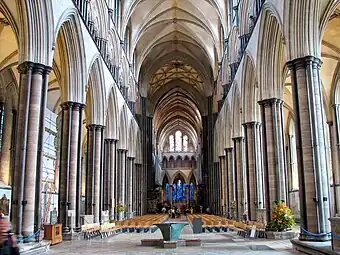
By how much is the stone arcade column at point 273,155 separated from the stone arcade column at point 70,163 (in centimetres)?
726

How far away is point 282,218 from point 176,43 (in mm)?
25564

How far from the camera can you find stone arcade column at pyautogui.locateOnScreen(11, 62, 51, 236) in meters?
10.7

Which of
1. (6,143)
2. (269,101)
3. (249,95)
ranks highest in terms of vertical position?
(249,95)

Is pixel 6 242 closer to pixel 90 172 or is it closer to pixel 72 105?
pixel 72 105

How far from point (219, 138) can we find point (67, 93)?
739 inches

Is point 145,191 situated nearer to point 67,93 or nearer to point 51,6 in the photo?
point 67,93

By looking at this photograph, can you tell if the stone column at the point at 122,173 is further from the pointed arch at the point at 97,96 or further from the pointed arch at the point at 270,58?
the pointed arch at the point at 270,58

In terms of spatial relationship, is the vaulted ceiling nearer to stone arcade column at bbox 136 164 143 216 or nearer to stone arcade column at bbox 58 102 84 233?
stone arcade column at bbox 136 164 143 216

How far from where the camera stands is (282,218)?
516 inches

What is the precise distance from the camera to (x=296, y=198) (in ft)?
84.9

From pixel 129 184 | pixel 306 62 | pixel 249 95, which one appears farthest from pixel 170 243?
pixel 129 184

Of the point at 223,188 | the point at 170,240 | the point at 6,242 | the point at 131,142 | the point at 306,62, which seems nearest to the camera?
the point at 6,242

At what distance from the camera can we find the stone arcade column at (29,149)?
10.7 meters

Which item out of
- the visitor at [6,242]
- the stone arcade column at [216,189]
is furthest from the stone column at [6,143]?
the stone arcade column at [216,189]
